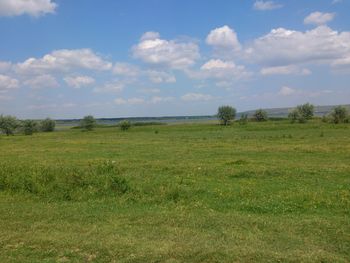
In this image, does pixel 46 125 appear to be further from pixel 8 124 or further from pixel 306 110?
pixel 306 110

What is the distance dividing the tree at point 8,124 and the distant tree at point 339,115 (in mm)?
74035

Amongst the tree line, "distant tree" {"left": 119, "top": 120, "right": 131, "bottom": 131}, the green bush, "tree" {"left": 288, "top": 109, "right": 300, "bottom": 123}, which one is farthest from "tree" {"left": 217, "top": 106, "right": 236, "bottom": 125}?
"distant tree" {"left": 119, "top": 120, "right": 131, "bottom": 131}

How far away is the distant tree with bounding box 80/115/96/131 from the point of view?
109562 mm

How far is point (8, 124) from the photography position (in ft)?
299

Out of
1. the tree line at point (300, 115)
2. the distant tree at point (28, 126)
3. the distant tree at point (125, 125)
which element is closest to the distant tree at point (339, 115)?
the tree line at point (300, 115)

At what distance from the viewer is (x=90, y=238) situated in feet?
26.5

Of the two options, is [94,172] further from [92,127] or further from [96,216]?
[92,127]

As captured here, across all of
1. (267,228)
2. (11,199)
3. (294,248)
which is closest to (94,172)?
(11,199)

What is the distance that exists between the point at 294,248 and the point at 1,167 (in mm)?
13908

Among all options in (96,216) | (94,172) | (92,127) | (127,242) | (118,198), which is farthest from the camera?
(92,127)

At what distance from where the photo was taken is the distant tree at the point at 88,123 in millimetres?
109562

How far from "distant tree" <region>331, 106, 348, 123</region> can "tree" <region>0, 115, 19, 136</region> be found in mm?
74035

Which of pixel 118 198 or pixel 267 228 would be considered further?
pixel 118 198

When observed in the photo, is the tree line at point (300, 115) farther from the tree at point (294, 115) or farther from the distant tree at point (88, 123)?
the distant tree at point (88, 123)
